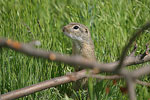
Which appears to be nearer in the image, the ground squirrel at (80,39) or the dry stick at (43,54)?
the dry stick at (43,54)

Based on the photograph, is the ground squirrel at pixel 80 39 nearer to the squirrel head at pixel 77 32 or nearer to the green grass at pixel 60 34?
the squirrel head at pixel 77 32

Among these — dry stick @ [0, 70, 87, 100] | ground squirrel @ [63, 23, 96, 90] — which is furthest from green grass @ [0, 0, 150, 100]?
dry stick @ [0, 70, 87, 100]

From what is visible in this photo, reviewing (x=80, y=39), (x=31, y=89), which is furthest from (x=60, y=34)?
(x=31, y=89)

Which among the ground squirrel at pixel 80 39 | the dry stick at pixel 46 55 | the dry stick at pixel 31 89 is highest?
the ground squirrel at pixel 80 39

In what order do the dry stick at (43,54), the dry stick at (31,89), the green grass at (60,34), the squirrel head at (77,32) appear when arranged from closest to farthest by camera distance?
the dry stick at (43,54)
the dry stick at (31,89)
the green grass at (60,34)
the squirrel head at (77,32)

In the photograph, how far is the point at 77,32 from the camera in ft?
10.9

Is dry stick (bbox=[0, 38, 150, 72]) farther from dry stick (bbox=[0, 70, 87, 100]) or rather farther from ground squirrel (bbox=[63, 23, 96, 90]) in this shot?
ground squirrel (bbox=[63, 23, 96, 90])

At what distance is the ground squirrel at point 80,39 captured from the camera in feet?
10.7

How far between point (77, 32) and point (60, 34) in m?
0.37

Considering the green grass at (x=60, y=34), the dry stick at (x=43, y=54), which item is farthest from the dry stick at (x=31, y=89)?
the dry stick at (x=43, y=54)

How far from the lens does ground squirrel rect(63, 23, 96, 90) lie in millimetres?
3260

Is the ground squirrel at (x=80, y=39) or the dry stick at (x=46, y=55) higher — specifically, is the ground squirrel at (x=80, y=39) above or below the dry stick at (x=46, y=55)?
above

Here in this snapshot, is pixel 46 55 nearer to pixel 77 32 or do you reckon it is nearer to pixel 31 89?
pixel 31 89

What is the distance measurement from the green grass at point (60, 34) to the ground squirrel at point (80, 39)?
11 centimetres
